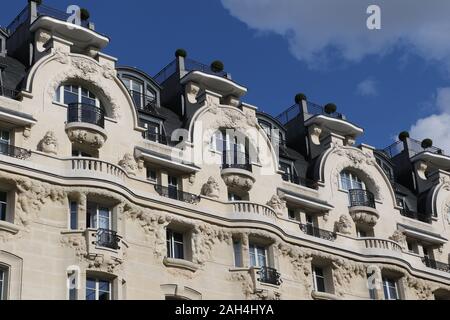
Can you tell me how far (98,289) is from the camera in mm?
36344

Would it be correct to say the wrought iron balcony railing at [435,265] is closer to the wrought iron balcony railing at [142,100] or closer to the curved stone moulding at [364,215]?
the curved stone moulding at [364,215]

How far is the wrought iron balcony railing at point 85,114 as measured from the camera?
39.8 metres

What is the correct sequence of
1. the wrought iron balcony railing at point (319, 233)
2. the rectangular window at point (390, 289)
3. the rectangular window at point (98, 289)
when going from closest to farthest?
1. the rectangular window at point (98, 289)
2. the wrought iron balcony railing at point (319, 233)
3. the rectangular window at point (390, 289)

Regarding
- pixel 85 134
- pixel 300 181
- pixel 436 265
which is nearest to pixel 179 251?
pixel 85 134

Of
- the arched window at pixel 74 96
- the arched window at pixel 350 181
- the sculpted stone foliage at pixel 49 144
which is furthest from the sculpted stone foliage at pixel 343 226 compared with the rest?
the sculpted stone foliage at pixel 49 144

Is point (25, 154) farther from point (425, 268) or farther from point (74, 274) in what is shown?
point (425, 268)

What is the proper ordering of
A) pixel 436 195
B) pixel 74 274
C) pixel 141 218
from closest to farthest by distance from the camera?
1. pixel 74 274
2. pixel 141 218
3. pixel 436 195

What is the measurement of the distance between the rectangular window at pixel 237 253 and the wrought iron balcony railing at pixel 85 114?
285 inches

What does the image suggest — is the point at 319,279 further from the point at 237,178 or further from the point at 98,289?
the point at 98,289

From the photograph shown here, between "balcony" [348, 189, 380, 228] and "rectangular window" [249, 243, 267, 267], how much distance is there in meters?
6.51

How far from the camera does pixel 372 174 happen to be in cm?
4897
